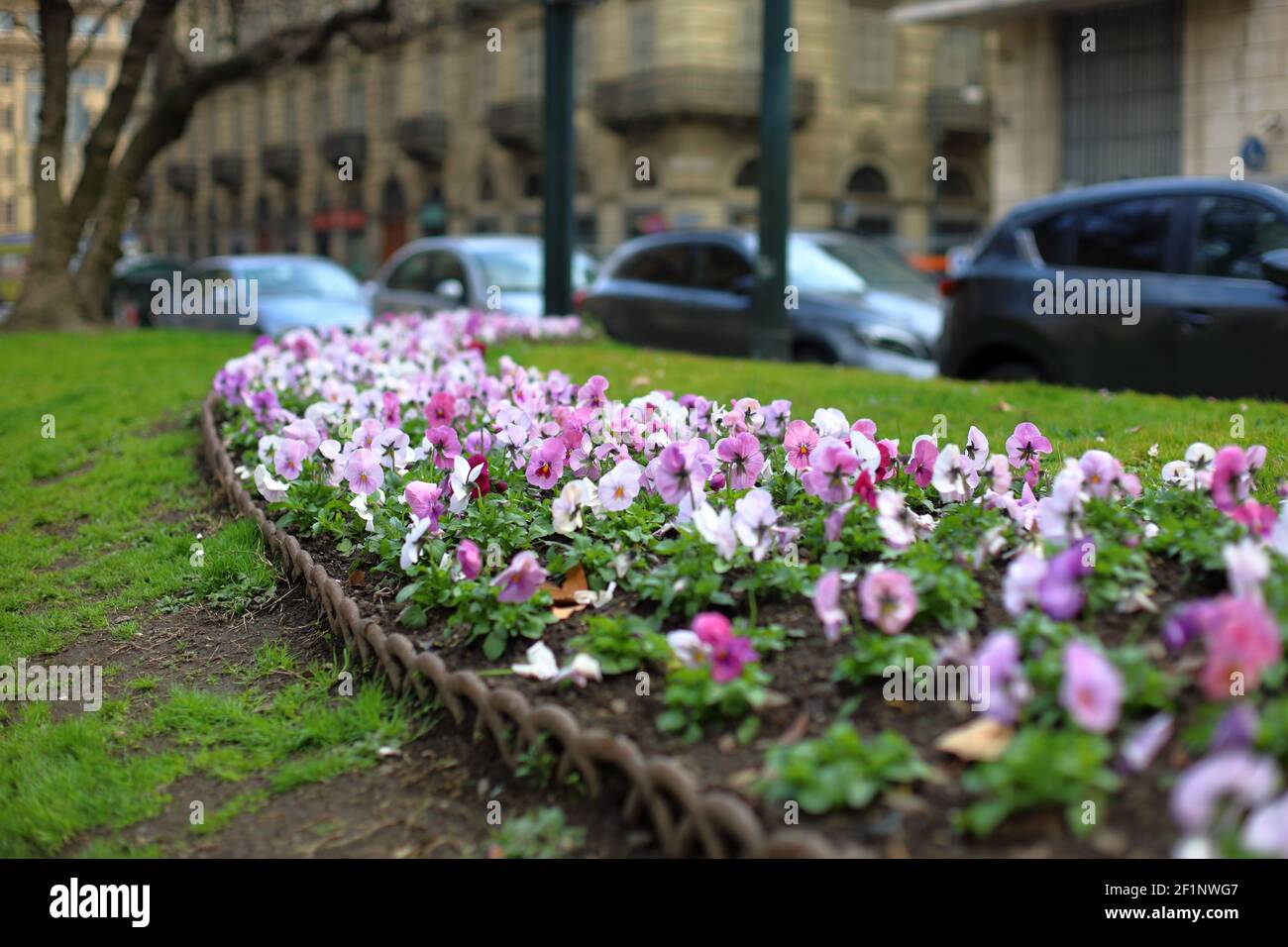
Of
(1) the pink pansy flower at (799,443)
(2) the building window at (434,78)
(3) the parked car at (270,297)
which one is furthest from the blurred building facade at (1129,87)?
(2) the building window at (434,78)

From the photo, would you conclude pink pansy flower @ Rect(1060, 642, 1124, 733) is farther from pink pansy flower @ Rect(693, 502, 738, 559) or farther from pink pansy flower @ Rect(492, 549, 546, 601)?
pink pansy flower @ Rect(492, 549, 546, 601)

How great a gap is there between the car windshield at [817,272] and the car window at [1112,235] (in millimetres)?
3159

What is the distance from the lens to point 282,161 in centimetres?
5288

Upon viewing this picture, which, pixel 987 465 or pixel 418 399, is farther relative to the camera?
pixel 418 399

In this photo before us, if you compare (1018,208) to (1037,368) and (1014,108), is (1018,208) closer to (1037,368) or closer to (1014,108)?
(1037,368)

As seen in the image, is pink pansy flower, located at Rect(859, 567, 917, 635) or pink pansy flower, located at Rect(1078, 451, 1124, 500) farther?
pink pansy flower, located at Rect(1078, 451, 1124, 500)

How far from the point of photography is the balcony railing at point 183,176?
61219 millimetres

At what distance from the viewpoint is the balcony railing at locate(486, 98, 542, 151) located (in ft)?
131

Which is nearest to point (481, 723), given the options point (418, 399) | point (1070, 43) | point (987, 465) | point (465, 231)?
point (987, 465)

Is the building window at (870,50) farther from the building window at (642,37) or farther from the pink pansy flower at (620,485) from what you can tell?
the pink pansy flower at (620,485)

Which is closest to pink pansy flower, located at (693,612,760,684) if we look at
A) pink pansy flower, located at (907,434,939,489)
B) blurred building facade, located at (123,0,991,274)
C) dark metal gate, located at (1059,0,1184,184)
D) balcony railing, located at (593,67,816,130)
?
pink pansy flower, located at (907,434,939,489)

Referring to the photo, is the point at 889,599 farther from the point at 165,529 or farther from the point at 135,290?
the point at 135,290
